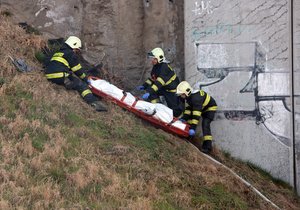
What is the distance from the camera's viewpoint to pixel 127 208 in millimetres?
6691

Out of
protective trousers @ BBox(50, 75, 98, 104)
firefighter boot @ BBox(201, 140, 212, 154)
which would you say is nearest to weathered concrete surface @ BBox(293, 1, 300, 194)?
firefighter boot @ BBox(201, 140, 212, 154)

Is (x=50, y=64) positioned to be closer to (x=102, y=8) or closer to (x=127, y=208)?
(x=102, y=8)

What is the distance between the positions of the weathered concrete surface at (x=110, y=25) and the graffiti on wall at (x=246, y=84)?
4.34ft

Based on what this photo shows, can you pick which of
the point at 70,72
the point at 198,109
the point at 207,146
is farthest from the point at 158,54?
the point at 207,146

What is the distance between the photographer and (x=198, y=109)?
32.2 feet

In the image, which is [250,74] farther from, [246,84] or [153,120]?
[153,120]

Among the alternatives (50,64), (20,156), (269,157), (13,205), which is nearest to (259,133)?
(269,157)

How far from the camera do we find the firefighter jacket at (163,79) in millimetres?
10289

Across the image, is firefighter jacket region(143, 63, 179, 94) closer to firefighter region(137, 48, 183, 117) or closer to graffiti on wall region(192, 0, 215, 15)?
firefighter region(137, 48, 183, 117)

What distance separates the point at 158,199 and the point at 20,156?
210 cm

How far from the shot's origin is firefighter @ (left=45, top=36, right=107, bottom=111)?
384 inches

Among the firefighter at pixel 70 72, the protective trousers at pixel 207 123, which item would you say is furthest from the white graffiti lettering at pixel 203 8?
the firefighter at pixel 70 72

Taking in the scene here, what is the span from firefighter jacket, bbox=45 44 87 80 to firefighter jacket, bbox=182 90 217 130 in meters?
2.15

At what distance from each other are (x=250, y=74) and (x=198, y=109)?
1544 millimetres
